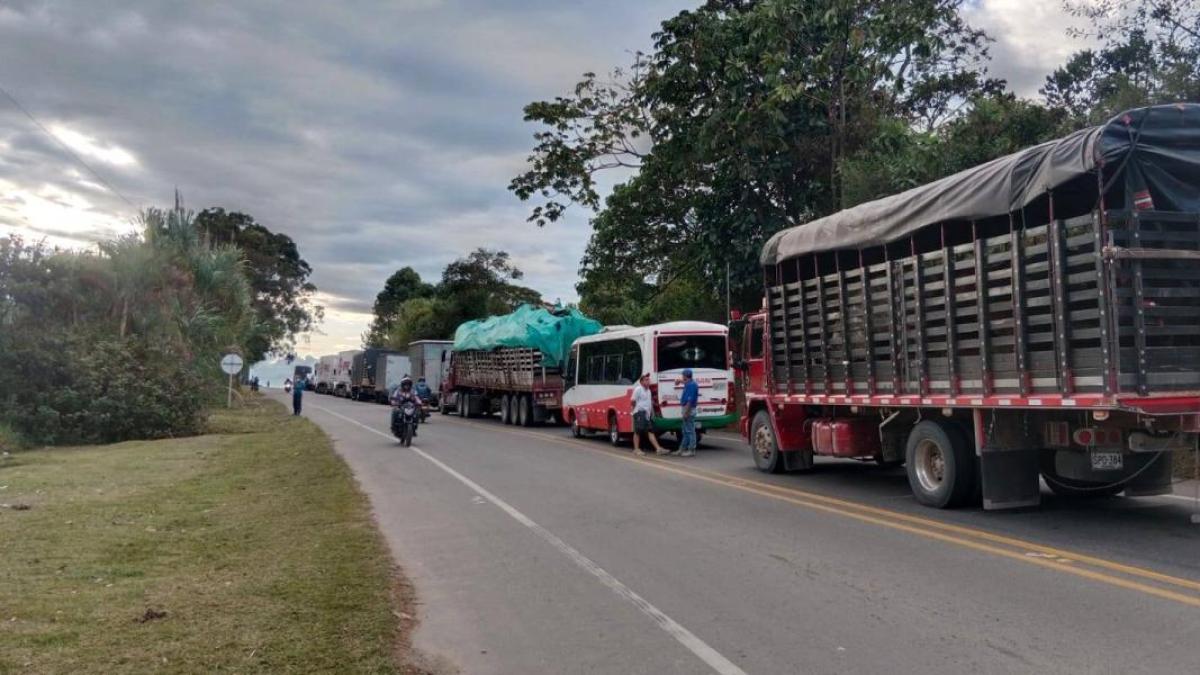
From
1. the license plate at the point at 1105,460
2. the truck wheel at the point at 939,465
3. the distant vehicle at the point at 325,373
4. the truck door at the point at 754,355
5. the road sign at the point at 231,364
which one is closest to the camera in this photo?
the license plate at the point at 1105,460

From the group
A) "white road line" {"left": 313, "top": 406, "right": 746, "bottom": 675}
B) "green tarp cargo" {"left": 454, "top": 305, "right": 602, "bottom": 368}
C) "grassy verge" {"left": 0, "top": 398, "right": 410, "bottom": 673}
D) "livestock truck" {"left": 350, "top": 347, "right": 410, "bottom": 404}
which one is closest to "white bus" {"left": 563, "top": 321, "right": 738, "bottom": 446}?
"green tarp cargo" {"left": 454, "top": 305, "right": 602, "bottom": 368}

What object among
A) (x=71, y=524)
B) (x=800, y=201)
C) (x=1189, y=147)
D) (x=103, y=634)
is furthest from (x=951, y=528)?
(x=800, y=201)

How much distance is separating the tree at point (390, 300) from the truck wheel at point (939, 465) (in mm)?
78547

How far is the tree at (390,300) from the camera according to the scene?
289 feet

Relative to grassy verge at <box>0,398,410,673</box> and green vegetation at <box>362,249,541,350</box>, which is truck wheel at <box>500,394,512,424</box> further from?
green vegetation at <box>362,249,541,350</box>

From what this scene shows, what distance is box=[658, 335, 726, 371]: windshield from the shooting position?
19.1 meters

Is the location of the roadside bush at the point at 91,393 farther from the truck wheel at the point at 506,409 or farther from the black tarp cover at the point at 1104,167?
the black tarp cover at the point at 1104,167

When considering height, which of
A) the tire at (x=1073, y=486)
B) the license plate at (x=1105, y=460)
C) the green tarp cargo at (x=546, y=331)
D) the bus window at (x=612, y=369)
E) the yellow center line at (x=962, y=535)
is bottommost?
the yellow center line at (x=962, y=535)

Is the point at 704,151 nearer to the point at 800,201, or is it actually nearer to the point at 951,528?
the point at 800,201

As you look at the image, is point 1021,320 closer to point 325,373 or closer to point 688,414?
point 688,414

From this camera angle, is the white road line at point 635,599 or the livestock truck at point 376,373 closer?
the white road line at point 635,599

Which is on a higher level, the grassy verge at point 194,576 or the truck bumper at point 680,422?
the truck bumper at point 680,422

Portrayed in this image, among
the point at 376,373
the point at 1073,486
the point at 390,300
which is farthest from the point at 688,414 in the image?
the point at 390,300

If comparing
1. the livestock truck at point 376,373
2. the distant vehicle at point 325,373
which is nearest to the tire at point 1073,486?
the livestock truck at point 376,373
